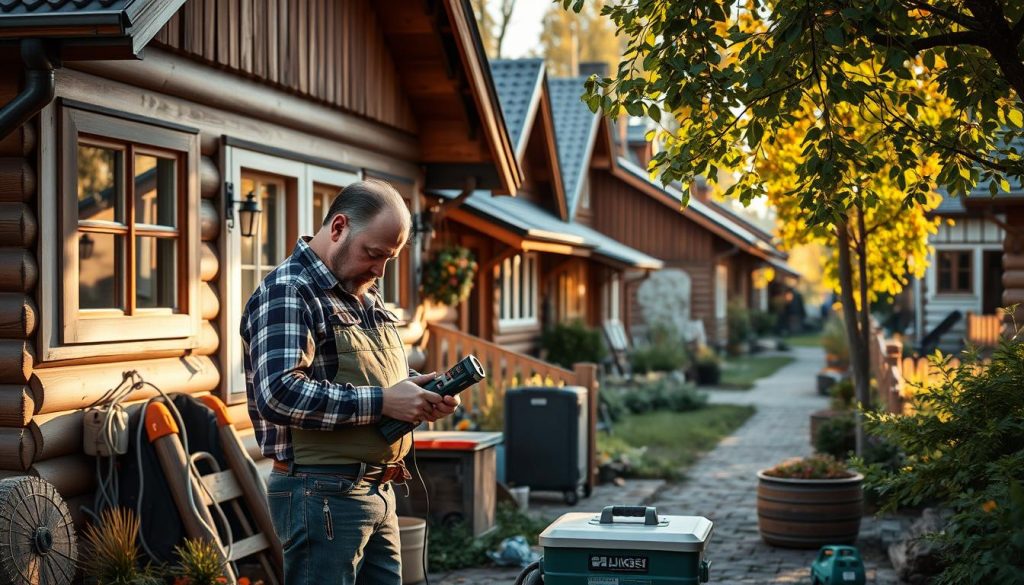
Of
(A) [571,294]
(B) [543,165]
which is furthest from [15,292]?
(A) [571,294]

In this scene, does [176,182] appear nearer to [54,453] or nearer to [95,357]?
[95,357]

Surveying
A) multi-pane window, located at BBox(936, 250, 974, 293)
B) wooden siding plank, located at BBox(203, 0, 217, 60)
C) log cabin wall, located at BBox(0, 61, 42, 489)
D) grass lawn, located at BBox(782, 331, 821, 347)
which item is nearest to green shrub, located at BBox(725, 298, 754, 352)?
multi-pane window, located at BBox(936, 250, 974, 293)

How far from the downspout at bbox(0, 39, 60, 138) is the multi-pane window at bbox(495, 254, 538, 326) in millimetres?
11636

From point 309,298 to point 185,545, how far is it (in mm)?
3350

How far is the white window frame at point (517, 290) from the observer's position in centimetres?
1819

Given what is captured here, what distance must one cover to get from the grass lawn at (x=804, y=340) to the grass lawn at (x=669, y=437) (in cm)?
2658

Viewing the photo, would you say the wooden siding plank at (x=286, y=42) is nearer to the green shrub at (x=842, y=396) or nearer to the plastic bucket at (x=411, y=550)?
the plastic bucket at (x=411, y=550)

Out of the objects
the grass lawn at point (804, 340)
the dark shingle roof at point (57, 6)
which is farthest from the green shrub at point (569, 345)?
the grass lawn at point (804, 340)

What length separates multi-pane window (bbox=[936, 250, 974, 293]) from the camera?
32812 millimetres

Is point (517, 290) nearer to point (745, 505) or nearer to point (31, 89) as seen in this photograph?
point (745, 505)

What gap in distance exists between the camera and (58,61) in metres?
5.99

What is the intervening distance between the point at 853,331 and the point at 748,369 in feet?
69.3

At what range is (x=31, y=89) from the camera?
587 centimetres

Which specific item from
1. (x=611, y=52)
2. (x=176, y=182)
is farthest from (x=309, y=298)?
(x=611, y=52)
